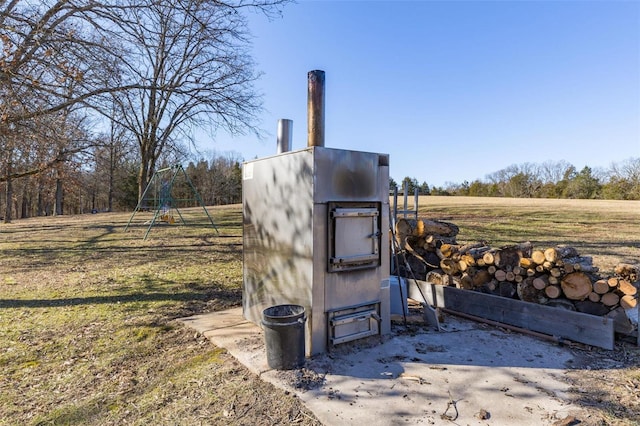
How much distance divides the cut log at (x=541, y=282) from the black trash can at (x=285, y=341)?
2.94m

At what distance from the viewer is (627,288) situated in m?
3.64

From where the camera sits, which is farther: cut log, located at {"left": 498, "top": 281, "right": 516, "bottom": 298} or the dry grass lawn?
cut log, located at {"left": 498, "top": 281, "right": 516, "bottom": 298}

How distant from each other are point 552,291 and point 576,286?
0.81 feet

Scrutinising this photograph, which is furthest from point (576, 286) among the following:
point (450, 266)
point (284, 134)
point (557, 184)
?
point (557, 184)

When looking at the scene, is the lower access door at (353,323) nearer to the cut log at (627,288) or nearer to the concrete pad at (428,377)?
the concrete pad at (428,377)

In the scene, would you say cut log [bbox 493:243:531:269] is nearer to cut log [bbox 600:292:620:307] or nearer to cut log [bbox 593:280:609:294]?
cut log [bbox 593:280:609:294]

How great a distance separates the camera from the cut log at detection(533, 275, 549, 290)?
4.15m

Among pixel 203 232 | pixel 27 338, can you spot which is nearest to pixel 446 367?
pixel 27 338

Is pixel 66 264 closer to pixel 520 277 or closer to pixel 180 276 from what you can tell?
pixel 180 276

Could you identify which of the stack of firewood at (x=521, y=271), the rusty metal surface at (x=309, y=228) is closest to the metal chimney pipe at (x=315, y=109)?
the rusty metal surface at (x=309, y=228)

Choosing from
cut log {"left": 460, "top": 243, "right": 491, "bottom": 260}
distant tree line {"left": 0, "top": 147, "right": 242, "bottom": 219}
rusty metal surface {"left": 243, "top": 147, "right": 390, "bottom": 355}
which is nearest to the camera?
rusty metal surface {"left": 243, "top": 147, "right": 390, "bottom": 355}

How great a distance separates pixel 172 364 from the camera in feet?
10.6

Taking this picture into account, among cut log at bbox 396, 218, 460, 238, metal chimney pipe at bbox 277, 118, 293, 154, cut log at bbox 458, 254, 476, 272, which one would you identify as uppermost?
metal chimney pipe at bbox 277, 118, 293, 154

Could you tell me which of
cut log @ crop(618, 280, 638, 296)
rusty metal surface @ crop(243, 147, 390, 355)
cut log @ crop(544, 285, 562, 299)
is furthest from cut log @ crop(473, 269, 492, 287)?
rusty metal surface @ crop(243, 147, 390, 355)
